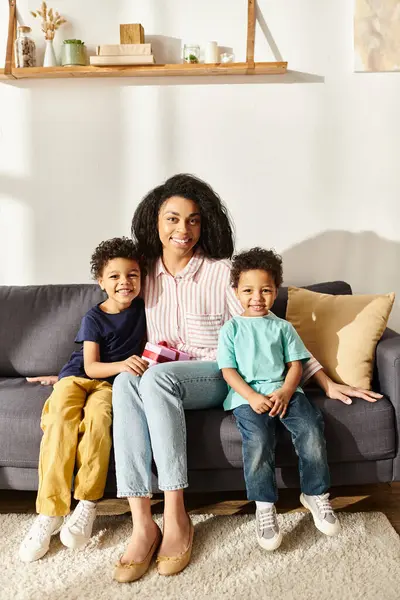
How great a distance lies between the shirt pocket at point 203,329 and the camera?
212 cm

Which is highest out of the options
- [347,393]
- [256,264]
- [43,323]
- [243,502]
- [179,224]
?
[179,224]

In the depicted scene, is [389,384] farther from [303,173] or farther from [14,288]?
[14,288]

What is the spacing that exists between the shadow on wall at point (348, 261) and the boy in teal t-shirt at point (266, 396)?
80 centimetres

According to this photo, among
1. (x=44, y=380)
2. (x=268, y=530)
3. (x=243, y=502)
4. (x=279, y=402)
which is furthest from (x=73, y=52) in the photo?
(x=268, y=530)

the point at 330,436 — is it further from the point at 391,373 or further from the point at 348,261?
the point at 348,261

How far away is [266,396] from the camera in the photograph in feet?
6.16

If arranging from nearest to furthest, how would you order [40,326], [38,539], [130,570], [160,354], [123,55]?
[130,570] → [38,539] → [160,354] → [40,326] → [123,55]

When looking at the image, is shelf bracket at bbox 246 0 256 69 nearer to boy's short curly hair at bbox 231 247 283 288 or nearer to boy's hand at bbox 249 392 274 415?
boy's short curly hair at bbox 231 247 283 288

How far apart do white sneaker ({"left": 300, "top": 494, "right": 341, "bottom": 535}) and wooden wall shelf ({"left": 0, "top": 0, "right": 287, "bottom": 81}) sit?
5.80 feet

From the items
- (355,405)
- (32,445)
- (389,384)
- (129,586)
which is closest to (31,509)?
(32,445)

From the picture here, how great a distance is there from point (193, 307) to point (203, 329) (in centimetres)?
9

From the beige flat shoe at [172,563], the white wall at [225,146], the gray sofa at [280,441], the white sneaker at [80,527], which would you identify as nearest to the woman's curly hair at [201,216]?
the white wall at [225,146]

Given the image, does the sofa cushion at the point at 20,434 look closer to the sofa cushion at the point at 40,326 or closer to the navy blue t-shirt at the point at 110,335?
the navy blue t-shirt at the point at 110,335

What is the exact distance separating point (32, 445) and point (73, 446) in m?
0.19
